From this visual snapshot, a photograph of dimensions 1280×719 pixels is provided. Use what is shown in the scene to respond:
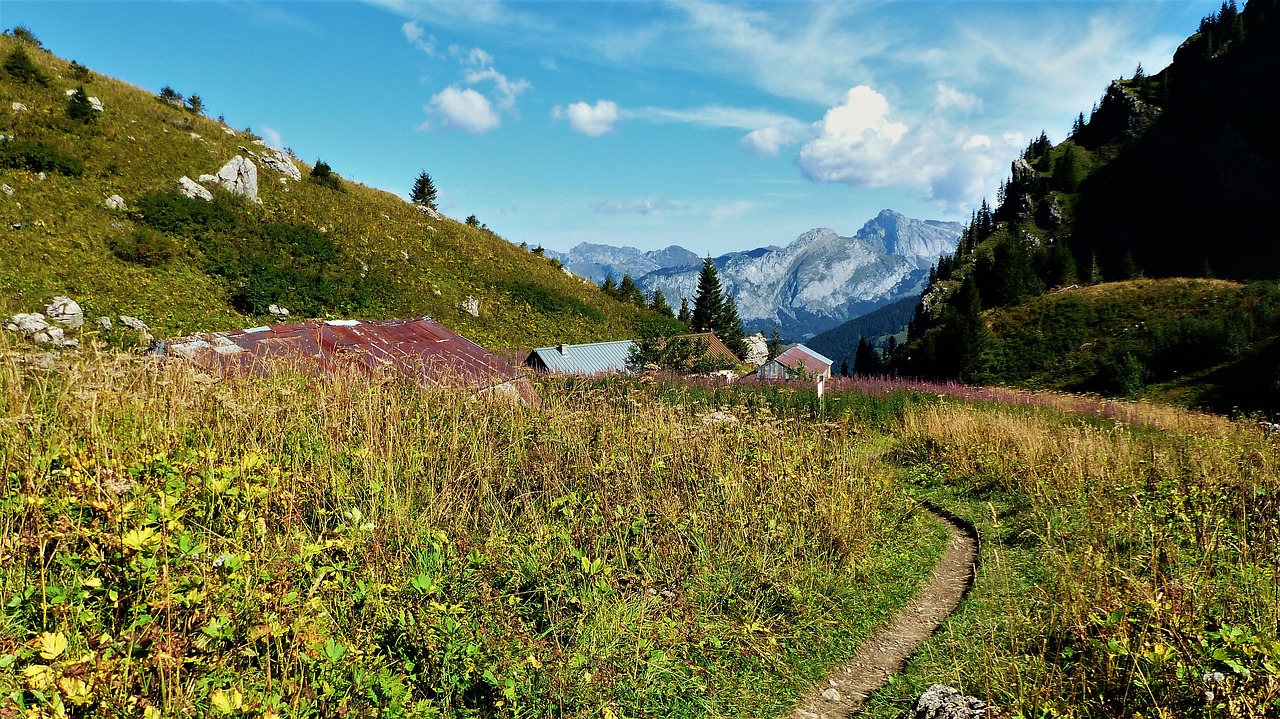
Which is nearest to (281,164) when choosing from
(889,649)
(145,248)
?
(145,248)

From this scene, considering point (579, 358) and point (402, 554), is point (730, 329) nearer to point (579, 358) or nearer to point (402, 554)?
point (579, 358)

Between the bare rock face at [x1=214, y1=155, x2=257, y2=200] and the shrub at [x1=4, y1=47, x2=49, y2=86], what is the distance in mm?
7889

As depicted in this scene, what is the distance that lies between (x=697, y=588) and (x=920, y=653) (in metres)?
2.00

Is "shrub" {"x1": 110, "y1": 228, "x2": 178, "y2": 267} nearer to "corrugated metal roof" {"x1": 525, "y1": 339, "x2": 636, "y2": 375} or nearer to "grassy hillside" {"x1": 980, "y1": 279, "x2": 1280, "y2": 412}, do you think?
"corrugated metal roof" {"x1": 525, "y1": 339, "x2": 636, "y2": 375}

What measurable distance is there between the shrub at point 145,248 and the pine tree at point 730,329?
1372 inches

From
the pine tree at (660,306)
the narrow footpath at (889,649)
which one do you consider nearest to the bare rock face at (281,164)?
the pine tree at (660,306)

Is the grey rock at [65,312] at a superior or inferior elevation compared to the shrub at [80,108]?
inferior

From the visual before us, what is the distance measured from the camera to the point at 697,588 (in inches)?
218

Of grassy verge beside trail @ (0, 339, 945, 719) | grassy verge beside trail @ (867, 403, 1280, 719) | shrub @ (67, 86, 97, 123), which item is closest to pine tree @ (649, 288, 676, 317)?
shrub @ (67, 86, 97, 123)

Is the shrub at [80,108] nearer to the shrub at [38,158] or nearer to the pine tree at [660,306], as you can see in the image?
the shrub at [38,158]

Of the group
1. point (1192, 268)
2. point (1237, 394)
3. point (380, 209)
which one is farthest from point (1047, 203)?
point (380, 209)

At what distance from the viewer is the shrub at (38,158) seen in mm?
22141

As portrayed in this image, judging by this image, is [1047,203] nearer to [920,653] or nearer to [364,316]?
[364,316]

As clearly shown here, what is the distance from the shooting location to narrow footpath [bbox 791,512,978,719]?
469 cm
